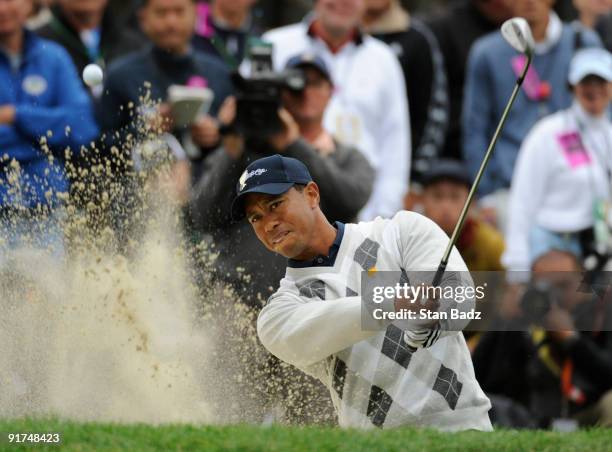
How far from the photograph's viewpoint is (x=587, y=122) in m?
10.6

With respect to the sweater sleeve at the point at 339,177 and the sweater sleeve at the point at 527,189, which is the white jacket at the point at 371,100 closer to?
the sweater sleeve at the point at 527,189

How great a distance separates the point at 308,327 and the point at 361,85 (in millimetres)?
4830

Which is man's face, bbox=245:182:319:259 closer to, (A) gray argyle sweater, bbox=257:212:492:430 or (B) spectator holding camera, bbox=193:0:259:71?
(A) gray argyle sweater, bbox=257:212:492:430

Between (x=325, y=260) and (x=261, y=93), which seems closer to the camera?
(x=325, y=260)

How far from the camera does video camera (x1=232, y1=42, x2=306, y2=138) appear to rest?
8.14 m

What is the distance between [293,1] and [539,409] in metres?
6.65

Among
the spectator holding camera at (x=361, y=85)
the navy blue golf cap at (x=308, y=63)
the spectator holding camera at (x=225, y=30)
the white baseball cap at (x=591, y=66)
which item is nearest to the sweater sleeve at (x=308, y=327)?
the navy blue golf cap at (x=308, y=63)

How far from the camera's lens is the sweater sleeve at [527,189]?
34.0 feet

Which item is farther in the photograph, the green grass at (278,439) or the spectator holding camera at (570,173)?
the spectator holding camera at (570,173)

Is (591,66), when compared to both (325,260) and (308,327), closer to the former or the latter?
(325,260)

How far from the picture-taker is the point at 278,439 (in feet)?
18.0

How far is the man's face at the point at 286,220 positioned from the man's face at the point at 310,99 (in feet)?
9.00

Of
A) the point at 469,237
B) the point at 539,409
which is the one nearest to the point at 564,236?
the point at 469,237

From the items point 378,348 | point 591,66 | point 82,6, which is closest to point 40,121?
point 82,6
